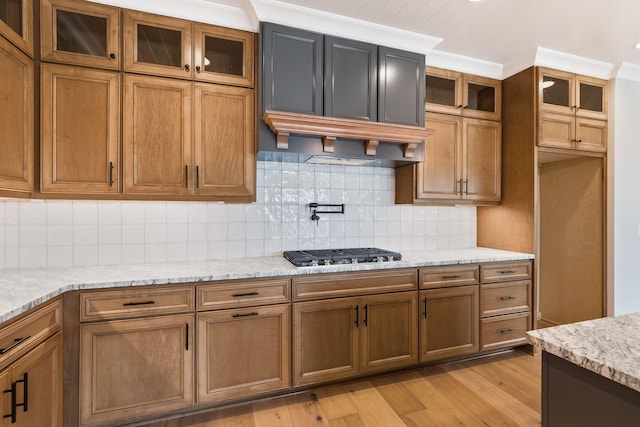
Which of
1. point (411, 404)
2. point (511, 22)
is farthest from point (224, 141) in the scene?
point (511, 22)

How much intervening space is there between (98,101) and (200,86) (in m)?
0.60

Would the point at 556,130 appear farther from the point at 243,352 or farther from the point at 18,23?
the point at 18,23

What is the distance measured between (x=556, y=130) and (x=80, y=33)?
3.65 m

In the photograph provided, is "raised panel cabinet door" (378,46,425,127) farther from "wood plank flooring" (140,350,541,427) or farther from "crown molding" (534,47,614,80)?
"wood plank flooring" (140,350,541,427)

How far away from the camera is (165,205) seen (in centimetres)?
240

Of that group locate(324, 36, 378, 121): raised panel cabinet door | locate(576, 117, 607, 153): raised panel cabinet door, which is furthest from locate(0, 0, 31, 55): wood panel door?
locate(576, 117, 607, 153): raised panel cabinet door

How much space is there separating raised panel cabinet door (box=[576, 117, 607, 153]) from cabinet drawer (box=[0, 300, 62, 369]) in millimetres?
4010

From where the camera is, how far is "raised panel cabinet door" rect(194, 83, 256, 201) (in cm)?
217

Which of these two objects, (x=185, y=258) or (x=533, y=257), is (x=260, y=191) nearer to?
(x=185, y=258)

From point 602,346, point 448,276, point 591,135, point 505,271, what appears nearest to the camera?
point 602,346

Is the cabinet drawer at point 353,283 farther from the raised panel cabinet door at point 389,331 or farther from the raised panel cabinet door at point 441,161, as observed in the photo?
the raised panel cabinet door at point 441,161

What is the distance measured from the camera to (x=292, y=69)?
225cm

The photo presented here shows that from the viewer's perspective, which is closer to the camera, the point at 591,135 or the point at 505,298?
the point at 505,298

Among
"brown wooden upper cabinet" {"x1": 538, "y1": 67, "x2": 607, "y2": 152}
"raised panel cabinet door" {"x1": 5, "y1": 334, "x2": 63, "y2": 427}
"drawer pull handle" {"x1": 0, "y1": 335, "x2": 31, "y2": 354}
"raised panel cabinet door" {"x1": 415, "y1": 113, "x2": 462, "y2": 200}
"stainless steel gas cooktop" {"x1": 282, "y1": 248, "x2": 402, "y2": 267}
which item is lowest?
"raised panel cabinet door" {"x1": 5, "y1": 334, "x2": 63, "y2": 427}
